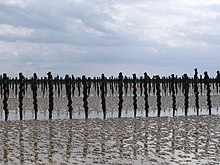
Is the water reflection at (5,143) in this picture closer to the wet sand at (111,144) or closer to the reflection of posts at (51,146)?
the wet sand at (111,144)

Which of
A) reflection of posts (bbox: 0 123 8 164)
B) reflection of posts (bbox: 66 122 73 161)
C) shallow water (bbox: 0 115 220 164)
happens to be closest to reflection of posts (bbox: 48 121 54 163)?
shallow water (bbox: 0 115 220 164)

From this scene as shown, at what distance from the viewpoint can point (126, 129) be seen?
20453 millimetres

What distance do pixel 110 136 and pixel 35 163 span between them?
18.8 feet

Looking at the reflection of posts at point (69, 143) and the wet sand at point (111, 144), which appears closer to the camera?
the wet sand at point (111, 144)

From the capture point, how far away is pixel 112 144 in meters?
15.8

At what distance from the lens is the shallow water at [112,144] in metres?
13.2

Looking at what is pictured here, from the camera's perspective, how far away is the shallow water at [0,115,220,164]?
13156 mm

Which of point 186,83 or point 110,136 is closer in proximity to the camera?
point 110,136

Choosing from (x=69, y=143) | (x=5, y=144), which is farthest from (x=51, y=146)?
(x=5, y=144)

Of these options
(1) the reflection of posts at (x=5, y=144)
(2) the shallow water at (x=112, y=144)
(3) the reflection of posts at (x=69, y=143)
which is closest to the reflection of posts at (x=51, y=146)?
(2) the shallow water at (x=112, y=144)

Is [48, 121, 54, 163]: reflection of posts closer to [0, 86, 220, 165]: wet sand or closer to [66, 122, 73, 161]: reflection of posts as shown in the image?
[0, 86, 220, 165]: wet sand

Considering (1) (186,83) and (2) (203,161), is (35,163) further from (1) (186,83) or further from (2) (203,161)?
(1) (186,83)

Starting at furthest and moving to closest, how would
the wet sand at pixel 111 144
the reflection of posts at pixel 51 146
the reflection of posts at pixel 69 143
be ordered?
the reflection of posts at pixel 69 143 < the reflection of posts at pixel 51 146 < the wet sand at pixel 111 144

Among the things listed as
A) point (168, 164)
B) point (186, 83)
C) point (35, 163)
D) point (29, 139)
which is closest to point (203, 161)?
point (168, 164)
